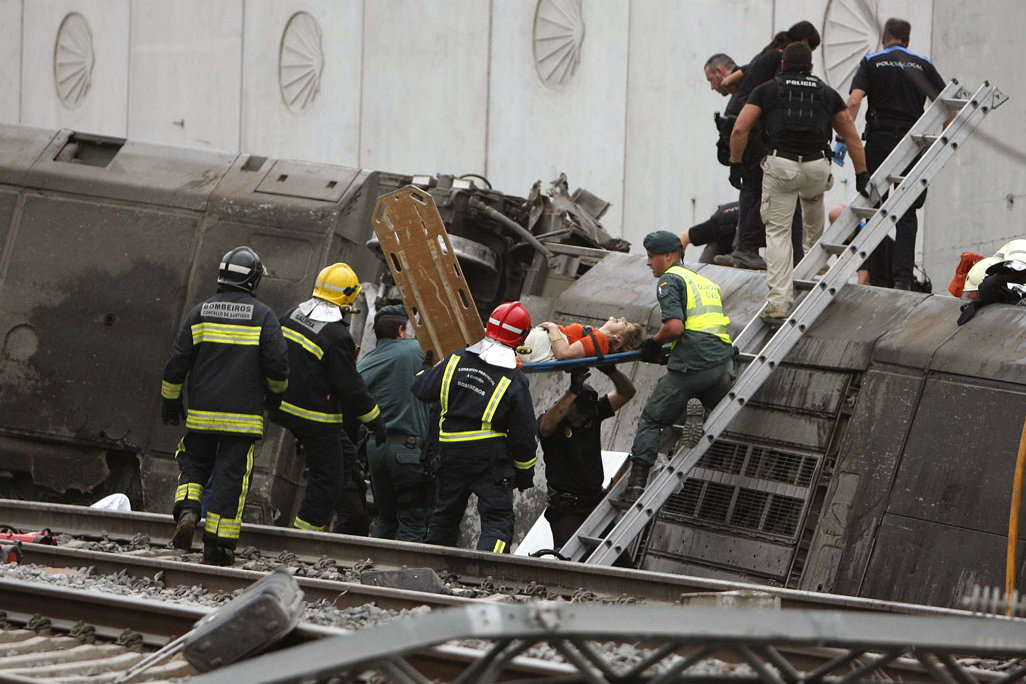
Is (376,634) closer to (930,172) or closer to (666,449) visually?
(666,449)

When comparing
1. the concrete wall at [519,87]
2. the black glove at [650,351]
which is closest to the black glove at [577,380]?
the black glove at [650,351]

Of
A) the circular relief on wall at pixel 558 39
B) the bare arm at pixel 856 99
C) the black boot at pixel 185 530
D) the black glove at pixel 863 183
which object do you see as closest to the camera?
the black boot at pixel 185 530

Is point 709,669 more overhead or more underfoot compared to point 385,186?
more underfoot

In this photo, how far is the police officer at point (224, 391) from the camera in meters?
7.31

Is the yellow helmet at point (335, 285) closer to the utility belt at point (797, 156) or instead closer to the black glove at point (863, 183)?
the utility belt at point (797, 156)

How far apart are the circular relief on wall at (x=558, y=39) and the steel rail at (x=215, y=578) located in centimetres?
1024

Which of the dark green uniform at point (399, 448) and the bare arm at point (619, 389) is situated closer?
the bare arm at point (619, 389)

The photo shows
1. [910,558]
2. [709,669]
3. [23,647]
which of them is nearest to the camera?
[709,669]

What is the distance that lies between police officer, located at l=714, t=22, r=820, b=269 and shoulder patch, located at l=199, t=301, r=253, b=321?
10.7 ft

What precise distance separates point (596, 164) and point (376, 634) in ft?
43.7

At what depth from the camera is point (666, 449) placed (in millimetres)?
8195

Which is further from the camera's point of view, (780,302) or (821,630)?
(780,302)

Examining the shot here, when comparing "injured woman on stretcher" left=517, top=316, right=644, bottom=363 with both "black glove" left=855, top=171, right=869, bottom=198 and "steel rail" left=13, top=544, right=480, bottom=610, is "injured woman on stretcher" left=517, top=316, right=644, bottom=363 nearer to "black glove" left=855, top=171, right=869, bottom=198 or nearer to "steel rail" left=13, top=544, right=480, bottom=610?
"black glove" left=855, top=171, right=869, bottom=198

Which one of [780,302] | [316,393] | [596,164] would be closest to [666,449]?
[780,302]
